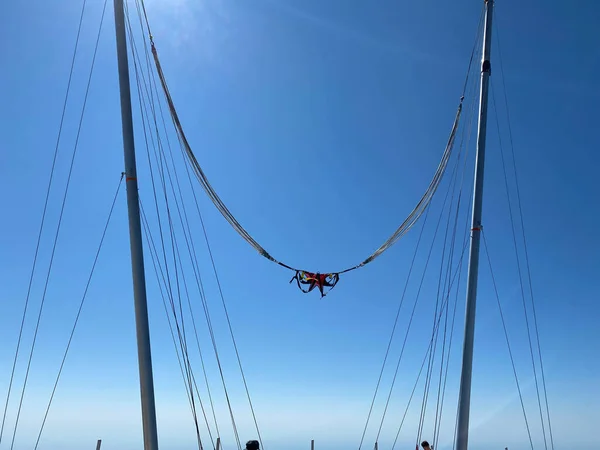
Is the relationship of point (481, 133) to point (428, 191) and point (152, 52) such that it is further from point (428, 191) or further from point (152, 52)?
point (152, 52)

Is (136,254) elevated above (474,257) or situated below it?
below

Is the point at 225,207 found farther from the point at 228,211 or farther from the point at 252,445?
the point at 252,445

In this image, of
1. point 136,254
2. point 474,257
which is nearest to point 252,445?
point 136,254

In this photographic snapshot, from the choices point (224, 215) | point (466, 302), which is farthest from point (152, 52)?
point (466, 302)

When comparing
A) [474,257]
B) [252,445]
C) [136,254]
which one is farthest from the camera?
[474,257]

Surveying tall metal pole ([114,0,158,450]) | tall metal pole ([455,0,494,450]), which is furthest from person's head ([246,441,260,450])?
tall metal pole ([455,0,494,450])

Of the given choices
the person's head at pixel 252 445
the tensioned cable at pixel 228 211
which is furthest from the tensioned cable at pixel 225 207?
the person's head at pixel 252 445

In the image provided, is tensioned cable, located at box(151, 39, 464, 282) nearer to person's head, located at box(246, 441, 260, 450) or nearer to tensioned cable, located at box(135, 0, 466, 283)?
tensioned cable, located at box(135, 0, 466, 283)

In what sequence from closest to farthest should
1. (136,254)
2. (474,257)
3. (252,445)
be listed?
(252,445) < (136,254) < (474,257)
